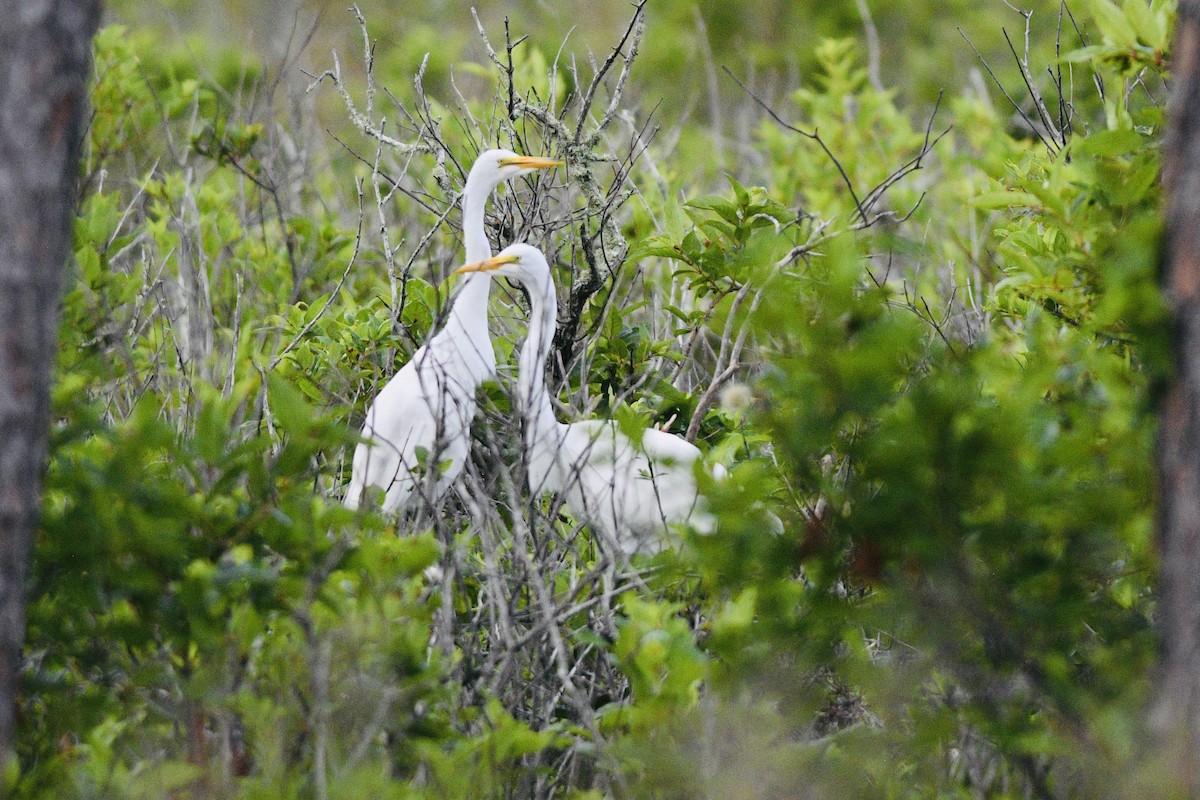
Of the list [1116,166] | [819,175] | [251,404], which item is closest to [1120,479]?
[1116,166]

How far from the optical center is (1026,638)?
2.19 m

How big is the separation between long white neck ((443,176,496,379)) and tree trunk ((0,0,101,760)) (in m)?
1.89

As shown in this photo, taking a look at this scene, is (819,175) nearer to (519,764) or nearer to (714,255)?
(714,255)

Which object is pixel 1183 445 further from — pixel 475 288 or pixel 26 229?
pixel 475 288

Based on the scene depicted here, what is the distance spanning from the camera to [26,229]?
1.87m

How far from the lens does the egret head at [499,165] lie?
3.73 meters

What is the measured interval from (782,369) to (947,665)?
1.87 ft

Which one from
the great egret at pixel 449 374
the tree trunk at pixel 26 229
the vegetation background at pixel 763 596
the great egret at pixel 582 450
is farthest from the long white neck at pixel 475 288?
the tree trunk at pixel 26 229

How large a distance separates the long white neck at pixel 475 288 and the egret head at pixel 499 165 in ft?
0.10

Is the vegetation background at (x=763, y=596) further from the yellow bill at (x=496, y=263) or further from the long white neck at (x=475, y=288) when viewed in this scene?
the long white neck at (x=475, y=288)

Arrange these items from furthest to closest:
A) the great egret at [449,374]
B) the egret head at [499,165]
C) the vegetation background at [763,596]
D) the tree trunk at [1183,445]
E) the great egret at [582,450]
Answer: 1. the egret head at [499,165]
2. the great egret at [449,374]
3. the great egret at [582,450]
4. the vegetation background at [763,596]
5. the tree trunk at [1183,445]

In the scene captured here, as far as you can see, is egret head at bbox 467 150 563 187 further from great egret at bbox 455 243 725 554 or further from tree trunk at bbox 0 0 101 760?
tree trunk at bbox 0 0 101 760

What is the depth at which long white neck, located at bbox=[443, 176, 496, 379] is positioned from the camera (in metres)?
3.76

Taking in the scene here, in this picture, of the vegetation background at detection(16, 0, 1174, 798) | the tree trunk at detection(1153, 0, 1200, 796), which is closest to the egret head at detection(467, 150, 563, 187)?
the vegetation background at detection(16, 0, 1174, 798)
